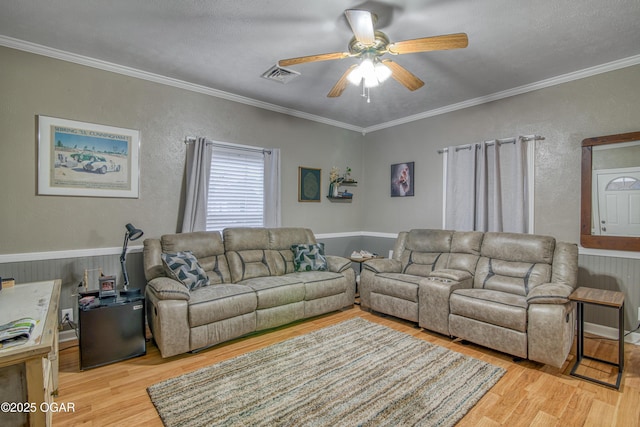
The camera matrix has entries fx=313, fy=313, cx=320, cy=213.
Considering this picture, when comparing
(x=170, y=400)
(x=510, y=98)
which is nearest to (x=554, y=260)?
(x=510, y=98)

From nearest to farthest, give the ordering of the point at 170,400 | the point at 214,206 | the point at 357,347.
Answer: the point at 170,400, the point at 357,347, the point at 214,206

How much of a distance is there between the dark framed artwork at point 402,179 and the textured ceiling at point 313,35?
4.68 feet

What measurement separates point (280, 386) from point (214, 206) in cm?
240

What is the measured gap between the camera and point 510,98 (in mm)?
3842

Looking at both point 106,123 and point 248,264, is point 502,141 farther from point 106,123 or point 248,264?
point 106,123

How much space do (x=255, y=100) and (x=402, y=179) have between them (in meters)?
2.52

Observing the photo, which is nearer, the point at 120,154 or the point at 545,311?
the point at 545,311

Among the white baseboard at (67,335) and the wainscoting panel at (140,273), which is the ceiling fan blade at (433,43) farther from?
the white baseboard at (67,335)

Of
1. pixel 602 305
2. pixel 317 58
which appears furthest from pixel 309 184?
pixel 602 305

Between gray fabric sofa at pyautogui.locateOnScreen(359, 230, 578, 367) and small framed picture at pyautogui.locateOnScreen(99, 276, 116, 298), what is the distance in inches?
106

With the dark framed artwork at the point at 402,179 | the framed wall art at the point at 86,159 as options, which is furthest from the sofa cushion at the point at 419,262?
the framed wall art at the point at 86,159

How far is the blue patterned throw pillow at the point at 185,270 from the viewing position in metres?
3.02

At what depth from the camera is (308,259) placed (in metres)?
4.05

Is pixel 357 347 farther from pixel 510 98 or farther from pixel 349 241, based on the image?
pixel 510 98
